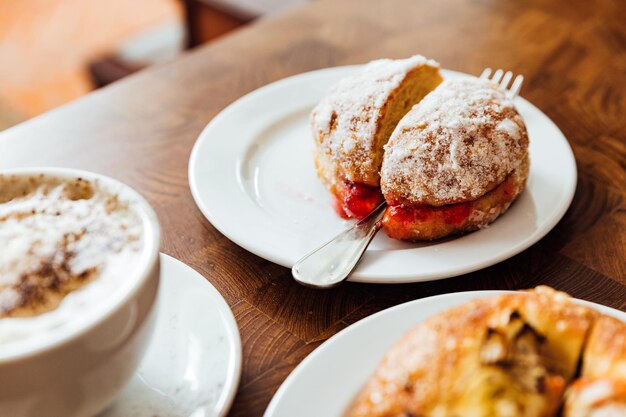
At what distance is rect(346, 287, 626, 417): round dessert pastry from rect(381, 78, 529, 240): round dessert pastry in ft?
Result: 1.18

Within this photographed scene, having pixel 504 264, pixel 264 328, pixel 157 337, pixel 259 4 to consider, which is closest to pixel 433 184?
pixel 504 264

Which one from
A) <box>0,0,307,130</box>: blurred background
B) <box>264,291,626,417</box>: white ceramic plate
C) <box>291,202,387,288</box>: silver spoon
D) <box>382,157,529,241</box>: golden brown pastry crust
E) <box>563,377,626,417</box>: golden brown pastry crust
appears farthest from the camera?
<box>0,0,307,130</box>: blurred background

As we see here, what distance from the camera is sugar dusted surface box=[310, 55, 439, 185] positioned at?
1046 mm

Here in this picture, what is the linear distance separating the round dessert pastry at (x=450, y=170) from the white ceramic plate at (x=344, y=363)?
246mm

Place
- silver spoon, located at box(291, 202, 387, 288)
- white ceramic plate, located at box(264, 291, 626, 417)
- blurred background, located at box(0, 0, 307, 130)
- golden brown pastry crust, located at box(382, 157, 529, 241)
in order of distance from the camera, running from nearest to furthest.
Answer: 1. white ceramic plate, located at box(264, 291, 626, 417)
2. silver spoon, located at box(291, 202, 387, 288)
3. golden brown pastry crust, located at box(382, 157, 529, 241)
4. blurred background, located at box(0, 0, 307, 130)

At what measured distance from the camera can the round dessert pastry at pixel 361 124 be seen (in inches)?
41.1

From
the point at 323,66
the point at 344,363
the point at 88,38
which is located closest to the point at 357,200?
the point at 344,363

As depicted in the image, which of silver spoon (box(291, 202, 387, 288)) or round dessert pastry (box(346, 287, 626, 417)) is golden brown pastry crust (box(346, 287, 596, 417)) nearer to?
round dessert pastry (box(346, 287, 626, 417))

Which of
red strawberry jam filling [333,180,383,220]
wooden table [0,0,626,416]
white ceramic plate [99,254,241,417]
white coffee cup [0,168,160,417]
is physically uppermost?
white coffee cup [0,168,160,417]

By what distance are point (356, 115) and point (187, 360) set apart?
51 centimetres

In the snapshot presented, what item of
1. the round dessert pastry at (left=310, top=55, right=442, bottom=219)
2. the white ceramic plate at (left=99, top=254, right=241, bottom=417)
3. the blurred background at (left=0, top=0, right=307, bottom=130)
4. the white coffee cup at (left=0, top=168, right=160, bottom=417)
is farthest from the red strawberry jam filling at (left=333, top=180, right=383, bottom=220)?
the blurred background at (left=0, top=0, right=307, bottom=130)

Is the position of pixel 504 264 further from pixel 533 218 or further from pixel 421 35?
pixel 421 35

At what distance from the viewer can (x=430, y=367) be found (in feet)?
1.81

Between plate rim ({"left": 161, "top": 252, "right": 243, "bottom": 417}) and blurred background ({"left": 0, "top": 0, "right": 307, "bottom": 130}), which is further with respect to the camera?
blurred background ({"left": 0, "top": 0, "right": 307, "bottom": 130})
